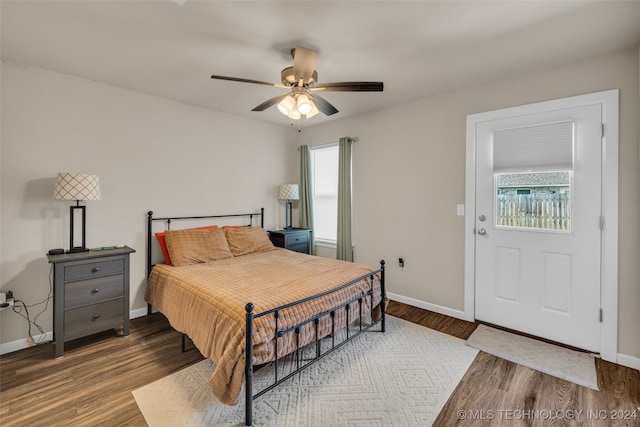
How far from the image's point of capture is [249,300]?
2045 mm

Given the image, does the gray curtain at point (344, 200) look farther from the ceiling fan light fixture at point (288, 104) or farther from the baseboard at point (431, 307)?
the ceiling fan light fixture at point (288, 104)

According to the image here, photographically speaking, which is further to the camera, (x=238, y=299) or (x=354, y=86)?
(x=354, y=86)

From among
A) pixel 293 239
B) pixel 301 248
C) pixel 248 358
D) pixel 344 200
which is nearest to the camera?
pixel 248 358

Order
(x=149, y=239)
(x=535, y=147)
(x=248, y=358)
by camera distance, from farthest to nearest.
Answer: (x=149, y=239), (x=535, y=147), (x=248, y=358)

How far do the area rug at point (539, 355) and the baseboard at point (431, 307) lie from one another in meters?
0.28

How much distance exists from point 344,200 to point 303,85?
2146 millimetres

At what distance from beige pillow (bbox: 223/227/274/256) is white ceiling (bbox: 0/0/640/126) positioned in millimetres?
1822

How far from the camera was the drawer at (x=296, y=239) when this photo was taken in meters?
4.34

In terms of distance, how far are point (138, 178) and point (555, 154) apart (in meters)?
4.35

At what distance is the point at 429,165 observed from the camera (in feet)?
11.4

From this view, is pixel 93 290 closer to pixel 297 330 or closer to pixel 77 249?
pixel 77 249

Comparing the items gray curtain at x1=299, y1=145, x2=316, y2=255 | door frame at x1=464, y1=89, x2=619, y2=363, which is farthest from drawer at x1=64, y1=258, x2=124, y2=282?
door frame at x1=464, y1=89, x2=619, y2=363

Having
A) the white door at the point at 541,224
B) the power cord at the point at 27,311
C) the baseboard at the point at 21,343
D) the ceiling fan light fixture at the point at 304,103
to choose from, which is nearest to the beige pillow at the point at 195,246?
the power cord at the point at 27,311

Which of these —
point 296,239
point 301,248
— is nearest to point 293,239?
point 296,239
